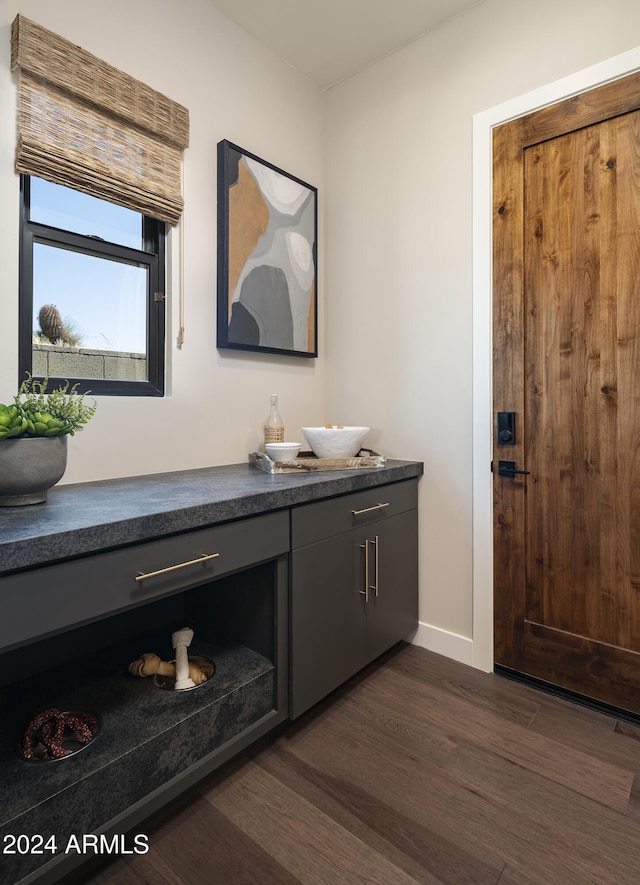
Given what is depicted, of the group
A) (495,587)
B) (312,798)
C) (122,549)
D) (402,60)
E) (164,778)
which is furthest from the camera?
(402,60)

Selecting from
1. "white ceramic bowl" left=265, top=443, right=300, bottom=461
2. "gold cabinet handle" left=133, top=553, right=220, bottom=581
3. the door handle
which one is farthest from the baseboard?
"gold cabinet handle" left=133, top=553, right=220, bottom=581

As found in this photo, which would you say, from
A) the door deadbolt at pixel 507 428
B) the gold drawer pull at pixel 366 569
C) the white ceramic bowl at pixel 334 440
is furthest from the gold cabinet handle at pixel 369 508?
the door deadbolt at pixel 507 428

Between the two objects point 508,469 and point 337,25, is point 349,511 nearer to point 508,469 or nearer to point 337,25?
point 508,469

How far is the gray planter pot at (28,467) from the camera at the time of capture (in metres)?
1.21

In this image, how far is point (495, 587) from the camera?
201 centimetres

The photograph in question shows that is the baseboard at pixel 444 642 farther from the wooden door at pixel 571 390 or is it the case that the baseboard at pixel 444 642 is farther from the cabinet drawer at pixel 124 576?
the cabinet drawer at pixel 124 576

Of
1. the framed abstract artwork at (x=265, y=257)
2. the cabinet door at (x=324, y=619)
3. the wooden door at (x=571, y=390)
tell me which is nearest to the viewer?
the cabinet door at (x=324, y=619)

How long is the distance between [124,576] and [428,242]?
187 cm

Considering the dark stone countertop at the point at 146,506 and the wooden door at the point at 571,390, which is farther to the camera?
the wooden door at the point at 571,390

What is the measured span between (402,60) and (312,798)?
2966 millimetres

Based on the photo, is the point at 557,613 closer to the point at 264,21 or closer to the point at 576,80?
the point at 576,80

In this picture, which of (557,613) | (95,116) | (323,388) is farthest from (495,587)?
(95,116)

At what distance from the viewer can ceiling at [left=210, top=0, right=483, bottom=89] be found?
2.02 m

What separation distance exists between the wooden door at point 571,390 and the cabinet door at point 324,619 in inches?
25.4
